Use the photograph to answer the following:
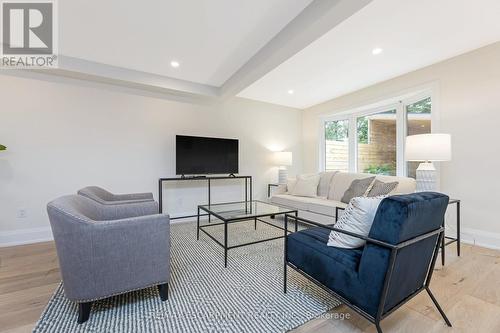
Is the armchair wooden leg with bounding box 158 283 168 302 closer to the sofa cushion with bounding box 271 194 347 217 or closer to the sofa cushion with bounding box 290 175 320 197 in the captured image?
the sofa cushion with bounding box 271 194 347 217

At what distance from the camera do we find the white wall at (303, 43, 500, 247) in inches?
104

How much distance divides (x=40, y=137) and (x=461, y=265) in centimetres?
526

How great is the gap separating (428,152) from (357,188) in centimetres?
115

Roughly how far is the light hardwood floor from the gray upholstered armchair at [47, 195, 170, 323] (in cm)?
45

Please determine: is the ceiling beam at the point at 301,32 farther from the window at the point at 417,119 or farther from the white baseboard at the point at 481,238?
the white baseboard at the point at 481,238

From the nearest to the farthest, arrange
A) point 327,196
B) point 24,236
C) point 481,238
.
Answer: point 481,238 → point 24,236 → point 327,196

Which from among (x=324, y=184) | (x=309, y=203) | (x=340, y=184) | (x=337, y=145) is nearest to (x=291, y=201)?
(x=309, y=203)

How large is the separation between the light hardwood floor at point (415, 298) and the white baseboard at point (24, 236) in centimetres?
40

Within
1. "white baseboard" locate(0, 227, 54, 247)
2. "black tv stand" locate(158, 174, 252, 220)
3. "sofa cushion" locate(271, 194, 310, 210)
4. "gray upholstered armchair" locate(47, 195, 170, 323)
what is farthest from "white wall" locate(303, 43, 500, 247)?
"white baseboard" locate(0, 227, 54, 247)

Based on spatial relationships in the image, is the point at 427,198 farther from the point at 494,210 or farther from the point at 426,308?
the point at 494,210

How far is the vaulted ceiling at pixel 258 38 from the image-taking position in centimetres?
199

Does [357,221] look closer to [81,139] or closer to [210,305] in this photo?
[210,305]

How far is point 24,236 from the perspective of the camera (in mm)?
2895

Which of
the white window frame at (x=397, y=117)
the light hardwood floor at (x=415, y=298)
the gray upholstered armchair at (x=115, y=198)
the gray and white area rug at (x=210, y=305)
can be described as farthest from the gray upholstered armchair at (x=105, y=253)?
the white window frame at (x=397, y=117)
